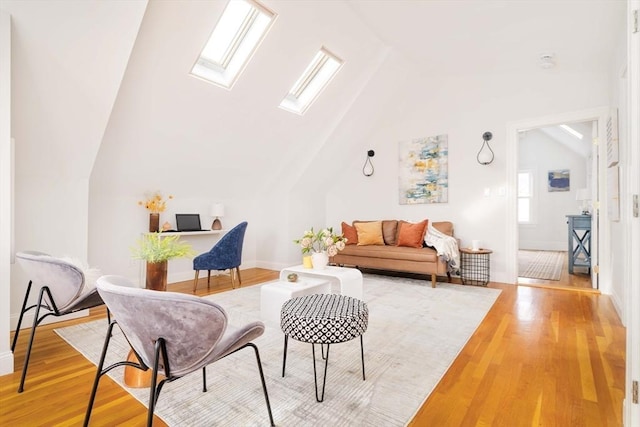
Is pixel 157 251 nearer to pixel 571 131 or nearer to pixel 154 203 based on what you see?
pixel 154 203

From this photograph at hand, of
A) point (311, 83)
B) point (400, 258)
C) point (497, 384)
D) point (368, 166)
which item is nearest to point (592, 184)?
point (400, 258)

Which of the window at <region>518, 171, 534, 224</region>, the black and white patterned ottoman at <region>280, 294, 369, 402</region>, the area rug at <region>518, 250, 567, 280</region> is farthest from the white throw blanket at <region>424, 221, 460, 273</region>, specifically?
the window at <region>518, 171, 534, 224</region>

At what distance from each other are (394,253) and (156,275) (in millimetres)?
3272

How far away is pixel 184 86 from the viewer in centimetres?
331

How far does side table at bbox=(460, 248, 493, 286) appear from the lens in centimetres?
451

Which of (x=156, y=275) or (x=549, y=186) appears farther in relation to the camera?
(x=549, y=186)

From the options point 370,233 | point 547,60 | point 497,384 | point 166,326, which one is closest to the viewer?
point 166,326

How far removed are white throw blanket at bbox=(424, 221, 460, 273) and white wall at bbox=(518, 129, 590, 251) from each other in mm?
5019

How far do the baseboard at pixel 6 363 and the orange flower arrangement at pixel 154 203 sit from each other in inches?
89.4

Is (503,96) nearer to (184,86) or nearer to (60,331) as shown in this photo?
(184,86)

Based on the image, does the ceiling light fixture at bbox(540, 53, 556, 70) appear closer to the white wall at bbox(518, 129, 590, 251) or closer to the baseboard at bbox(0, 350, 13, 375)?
the white wall at bbox(518, 129, 590, 251)

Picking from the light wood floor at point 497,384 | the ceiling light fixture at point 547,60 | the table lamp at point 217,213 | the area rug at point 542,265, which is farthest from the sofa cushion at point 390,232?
the ceiling light fixture at point 547,60

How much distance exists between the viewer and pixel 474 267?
4.66m

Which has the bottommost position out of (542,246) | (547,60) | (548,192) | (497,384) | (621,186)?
(497,384)
